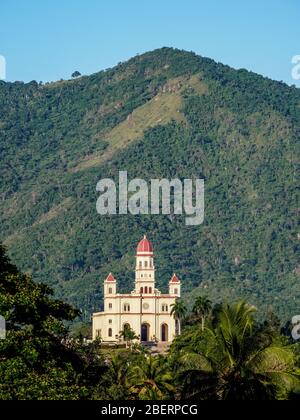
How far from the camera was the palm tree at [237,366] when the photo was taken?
5616 cm

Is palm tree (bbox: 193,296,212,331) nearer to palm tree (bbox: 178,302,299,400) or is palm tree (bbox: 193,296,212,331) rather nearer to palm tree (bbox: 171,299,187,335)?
palm tree (bbox: 171,299,187,335)

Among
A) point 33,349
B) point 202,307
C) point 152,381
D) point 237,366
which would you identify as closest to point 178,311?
point 202,307

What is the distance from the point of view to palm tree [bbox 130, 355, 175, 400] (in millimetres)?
80188

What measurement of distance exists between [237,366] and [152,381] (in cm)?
2717

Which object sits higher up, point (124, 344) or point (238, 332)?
point (124, 344)

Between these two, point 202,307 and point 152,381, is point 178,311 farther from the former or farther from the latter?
point 152,381

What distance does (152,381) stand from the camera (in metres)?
83.9

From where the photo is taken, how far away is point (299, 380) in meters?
56.5

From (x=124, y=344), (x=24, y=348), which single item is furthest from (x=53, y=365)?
(x=124, y=344)

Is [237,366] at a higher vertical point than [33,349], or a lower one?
higher

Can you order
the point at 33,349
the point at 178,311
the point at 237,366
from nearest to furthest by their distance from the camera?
the point at 33,349 < the point at 237,366 < the point at 178,311

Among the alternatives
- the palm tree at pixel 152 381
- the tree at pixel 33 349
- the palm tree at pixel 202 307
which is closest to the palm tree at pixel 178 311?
the palm tree at pixel 202 307
